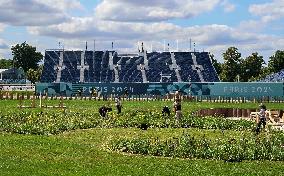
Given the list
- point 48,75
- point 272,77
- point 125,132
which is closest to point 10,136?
point 125,132

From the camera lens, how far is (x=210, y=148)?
2066 cm

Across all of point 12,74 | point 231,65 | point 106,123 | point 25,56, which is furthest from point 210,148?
point 12,74

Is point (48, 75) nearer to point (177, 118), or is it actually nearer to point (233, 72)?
point (233, 72)

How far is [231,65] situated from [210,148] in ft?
337

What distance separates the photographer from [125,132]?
2827 centimetres

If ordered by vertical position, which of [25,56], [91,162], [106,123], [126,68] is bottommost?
[91,162]

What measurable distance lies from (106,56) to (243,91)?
115 ft

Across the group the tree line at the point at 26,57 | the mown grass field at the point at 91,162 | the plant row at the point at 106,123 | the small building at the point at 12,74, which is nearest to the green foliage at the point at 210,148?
the mown grass field at the point at 91,162

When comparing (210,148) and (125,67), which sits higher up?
(125,67)

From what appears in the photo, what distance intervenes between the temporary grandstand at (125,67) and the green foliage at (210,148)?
263ft

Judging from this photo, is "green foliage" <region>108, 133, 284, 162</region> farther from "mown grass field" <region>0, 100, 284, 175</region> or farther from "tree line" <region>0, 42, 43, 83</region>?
"tree line" <region>0, 42, 43, 83</region>

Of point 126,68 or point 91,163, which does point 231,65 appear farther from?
point 91,163

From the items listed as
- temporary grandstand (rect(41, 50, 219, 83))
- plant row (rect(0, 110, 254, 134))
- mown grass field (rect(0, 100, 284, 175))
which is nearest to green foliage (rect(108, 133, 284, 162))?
mown grass field (rect(0, 100, 284, 175))

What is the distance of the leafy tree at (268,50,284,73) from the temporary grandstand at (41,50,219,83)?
20454 mm
